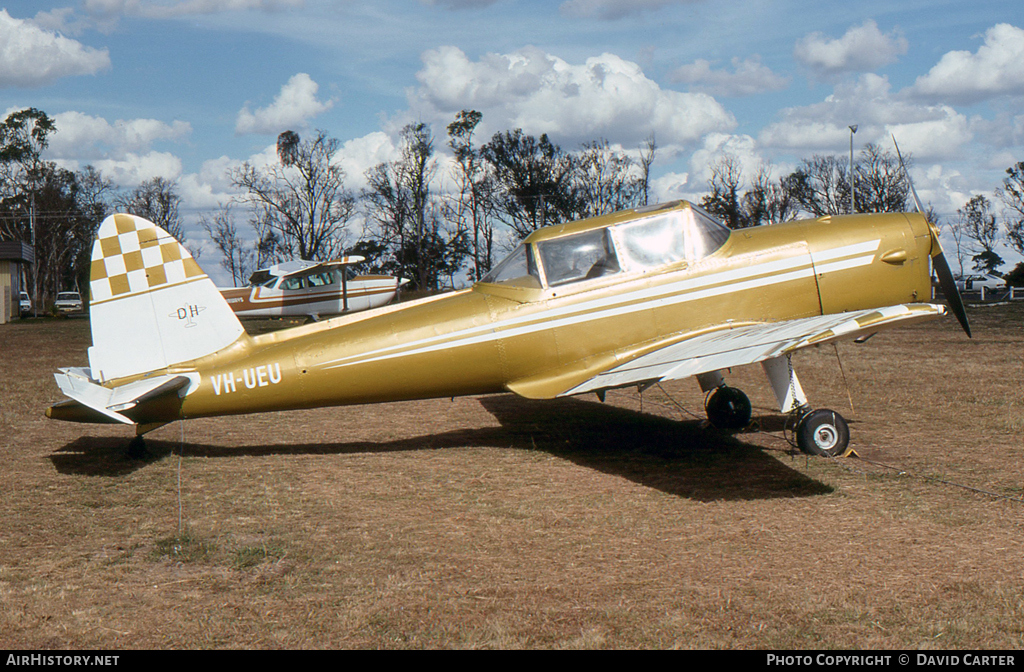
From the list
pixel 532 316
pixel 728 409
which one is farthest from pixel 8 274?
pixel 728 409

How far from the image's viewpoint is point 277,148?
5684 centimetres

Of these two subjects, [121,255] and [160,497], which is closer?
[160,497]

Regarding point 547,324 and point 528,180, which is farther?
point 528,180

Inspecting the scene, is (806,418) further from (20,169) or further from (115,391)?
(20,169)

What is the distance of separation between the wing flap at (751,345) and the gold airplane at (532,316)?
0.34ft

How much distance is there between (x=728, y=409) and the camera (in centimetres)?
881

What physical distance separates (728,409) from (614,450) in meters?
1.78

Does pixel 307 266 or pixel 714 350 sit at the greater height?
pixel 307 266

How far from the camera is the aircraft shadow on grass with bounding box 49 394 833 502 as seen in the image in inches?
251

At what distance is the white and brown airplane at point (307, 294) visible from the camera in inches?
1215

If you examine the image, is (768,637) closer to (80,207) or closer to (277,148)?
(277,148)
